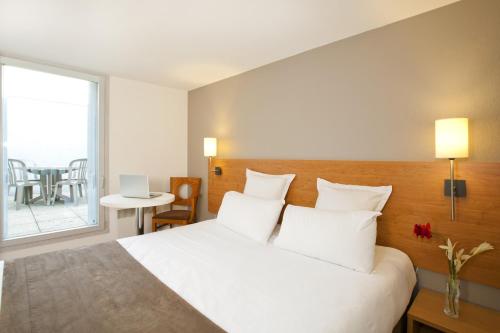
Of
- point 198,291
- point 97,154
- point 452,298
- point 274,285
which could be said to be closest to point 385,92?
point 452,298

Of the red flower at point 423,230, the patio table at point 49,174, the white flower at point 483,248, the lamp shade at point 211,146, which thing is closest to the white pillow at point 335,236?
the red flower at point 423,230

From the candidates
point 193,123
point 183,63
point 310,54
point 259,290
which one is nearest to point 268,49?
point 310,54

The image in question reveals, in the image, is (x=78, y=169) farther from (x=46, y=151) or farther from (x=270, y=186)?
(x=270, y=186)

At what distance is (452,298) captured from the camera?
4.45 feet

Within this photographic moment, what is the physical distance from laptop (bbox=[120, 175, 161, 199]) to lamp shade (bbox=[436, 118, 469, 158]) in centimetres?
252

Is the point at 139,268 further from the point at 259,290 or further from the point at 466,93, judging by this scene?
the point at 466,93

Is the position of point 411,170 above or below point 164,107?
below

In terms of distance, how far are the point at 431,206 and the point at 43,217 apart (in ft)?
12.5

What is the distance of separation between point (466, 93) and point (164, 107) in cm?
330

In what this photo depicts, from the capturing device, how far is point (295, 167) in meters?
2.37

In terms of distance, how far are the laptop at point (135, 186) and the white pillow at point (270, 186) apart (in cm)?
109

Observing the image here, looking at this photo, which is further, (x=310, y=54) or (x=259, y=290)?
(x=310, y=54)

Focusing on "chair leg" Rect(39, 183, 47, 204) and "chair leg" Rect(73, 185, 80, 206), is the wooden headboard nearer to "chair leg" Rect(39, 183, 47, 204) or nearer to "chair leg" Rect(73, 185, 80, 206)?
"chair leg" Rect(73, 185, 80, 206)

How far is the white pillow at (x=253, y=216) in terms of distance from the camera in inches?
78.4
